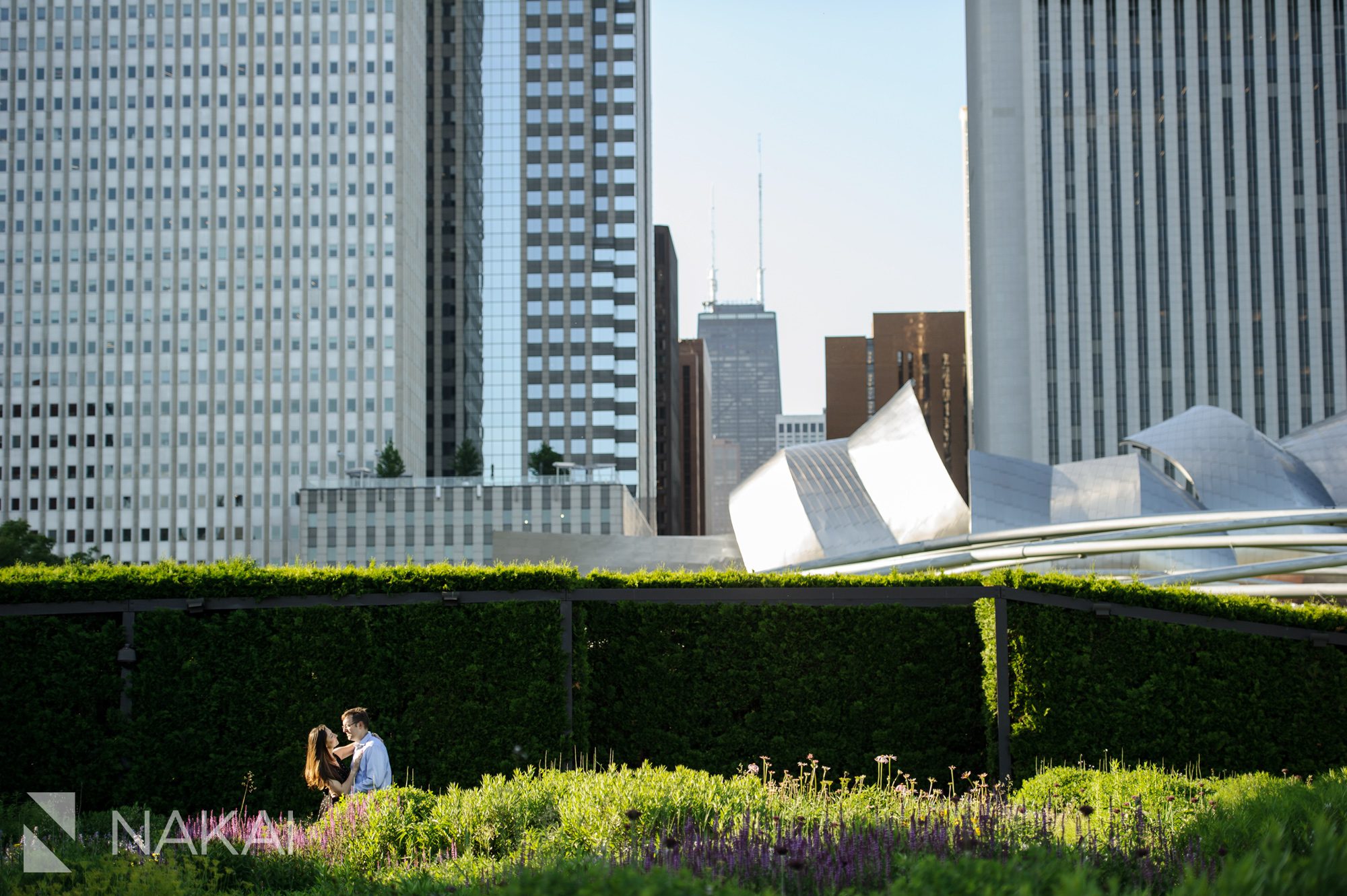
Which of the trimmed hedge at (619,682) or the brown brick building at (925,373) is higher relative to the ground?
the brown brick building at (925,373)

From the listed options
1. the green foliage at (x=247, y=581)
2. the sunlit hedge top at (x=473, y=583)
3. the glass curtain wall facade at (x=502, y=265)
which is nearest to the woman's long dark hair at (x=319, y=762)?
the sunlit hedge top at (x=473, y=583)

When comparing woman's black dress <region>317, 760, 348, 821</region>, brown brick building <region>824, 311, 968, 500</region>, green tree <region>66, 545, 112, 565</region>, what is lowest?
green tree <region>66, 545, 112, 565</region>

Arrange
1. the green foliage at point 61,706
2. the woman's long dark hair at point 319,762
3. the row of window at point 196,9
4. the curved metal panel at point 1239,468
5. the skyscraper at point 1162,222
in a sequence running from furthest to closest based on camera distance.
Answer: the row of window at point 196,9 → the skyscraper at point 1162,222 → the curved metal panel at point 1239,468 → the green foliage at point 61,706 → the woman's long dark hair at point 319,762

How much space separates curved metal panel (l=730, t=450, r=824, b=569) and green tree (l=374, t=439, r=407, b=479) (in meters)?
53.1

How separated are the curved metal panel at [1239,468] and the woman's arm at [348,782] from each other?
115 ft

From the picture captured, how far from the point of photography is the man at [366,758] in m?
10.0

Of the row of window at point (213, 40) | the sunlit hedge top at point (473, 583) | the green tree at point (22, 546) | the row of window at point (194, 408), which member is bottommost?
the green tree at point (22, 546)

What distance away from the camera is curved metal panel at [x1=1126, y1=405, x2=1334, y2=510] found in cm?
3872

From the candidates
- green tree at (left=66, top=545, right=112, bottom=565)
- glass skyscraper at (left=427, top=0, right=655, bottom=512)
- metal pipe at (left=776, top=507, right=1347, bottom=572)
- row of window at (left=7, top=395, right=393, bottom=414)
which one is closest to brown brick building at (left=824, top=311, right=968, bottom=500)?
glass skyscraper at (left=427, top=0, right=655, bottom=512)

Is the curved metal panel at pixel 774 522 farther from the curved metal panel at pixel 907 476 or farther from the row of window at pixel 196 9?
the row of window at pixel 196 9

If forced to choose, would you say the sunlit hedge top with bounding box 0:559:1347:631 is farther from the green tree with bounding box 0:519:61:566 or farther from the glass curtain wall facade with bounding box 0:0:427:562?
the glass curtain wall facade with bounding box 0:0:427:562

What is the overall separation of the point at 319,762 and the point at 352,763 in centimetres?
28

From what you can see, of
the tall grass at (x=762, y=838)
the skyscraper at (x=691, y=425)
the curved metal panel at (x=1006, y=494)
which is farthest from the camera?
the skyscraper at (x=691, y=425)

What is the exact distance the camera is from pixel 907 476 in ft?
127
